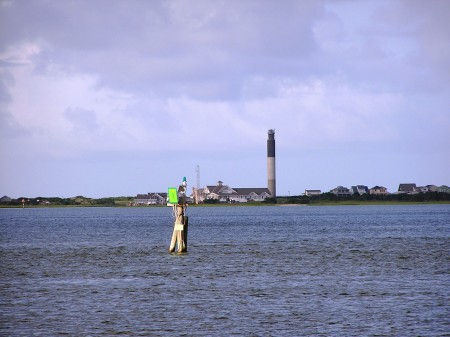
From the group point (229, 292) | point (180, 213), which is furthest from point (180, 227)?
point (229, 292)

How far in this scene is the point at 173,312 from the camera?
31406 mm

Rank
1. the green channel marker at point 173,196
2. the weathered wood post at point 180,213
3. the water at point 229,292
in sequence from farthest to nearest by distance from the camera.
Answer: the green channel marker at point 173,196 < the weathered wood post at point 180,213 < the water at point 229,292

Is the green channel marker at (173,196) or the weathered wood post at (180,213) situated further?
the green channel marker at (173,196)

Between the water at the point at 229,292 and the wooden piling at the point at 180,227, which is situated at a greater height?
the wooden piling at the point at 180,227

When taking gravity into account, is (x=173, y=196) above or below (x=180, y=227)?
above

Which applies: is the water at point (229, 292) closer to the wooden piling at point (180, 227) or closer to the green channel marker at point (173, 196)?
the wooden piling at point (180, 227)

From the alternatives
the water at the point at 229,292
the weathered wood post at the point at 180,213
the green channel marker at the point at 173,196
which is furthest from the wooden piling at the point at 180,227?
the water at the point at 229,292

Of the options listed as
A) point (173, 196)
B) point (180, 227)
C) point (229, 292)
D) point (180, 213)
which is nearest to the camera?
point (229, 292)

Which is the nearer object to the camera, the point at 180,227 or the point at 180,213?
the point at 180,213

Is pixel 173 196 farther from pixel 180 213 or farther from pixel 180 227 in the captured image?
pixel 180 227

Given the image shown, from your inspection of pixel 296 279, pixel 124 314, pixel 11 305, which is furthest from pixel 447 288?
pixel 11 305

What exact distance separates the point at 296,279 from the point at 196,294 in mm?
7753

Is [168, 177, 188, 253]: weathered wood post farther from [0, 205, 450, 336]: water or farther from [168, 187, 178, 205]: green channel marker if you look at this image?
[0, 205, 450, 336]: water

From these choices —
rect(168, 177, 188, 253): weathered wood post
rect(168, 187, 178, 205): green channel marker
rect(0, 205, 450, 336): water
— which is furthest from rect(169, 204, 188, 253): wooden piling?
A: rect(0, 205, 450, 336): water
